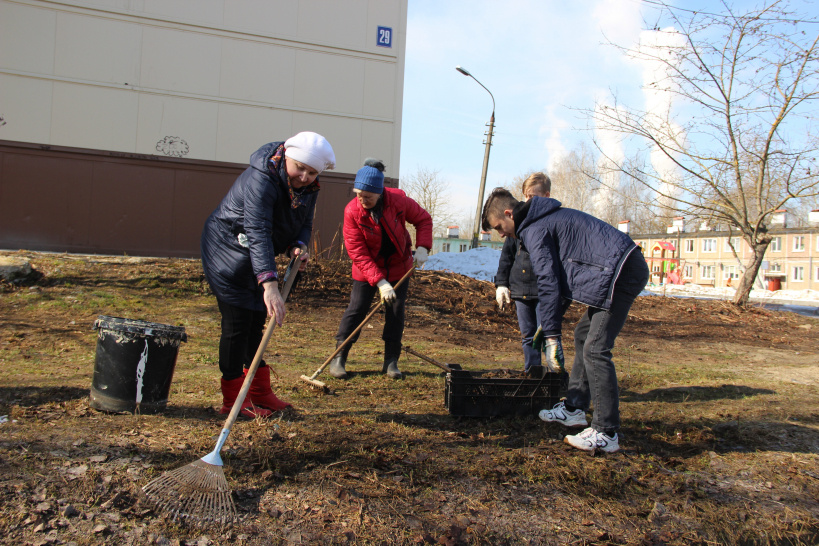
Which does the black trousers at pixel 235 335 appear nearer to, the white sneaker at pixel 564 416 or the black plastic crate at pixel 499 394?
the black plastic crate at pixel 499 394

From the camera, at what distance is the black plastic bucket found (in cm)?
328

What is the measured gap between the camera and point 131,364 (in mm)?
3293

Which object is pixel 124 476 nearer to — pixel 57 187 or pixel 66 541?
pixel 66 541

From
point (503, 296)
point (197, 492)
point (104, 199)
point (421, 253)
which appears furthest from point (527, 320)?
point (104, 199)

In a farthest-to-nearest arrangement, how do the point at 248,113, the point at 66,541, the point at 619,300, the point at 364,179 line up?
the point at 248,113 → the point at 364,179 → the point at 619,300 → the point at 66,541

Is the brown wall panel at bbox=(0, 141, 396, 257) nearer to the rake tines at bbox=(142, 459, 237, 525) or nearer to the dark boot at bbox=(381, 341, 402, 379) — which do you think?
the dark boot at bbox=(381, 341, 402, 379)

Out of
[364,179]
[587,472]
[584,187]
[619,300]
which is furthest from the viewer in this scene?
[584,187]

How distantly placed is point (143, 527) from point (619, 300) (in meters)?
2.68

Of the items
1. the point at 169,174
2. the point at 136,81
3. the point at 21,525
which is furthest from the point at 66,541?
the point at 136,81

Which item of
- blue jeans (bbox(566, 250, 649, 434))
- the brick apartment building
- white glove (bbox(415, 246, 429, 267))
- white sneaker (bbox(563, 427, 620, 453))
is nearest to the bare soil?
white sneaker (bbox(563, 427, 620, 453))

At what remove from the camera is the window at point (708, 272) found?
51.6 metres

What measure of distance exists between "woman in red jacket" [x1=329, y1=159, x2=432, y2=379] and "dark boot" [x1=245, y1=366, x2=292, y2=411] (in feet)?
4.12

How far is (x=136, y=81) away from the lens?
11.4 meters

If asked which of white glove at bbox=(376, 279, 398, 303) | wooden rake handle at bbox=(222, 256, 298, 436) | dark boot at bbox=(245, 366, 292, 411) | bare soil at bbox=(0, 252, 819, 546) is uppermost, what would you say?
white glove at bbox=(376, 279, 398, 303)
